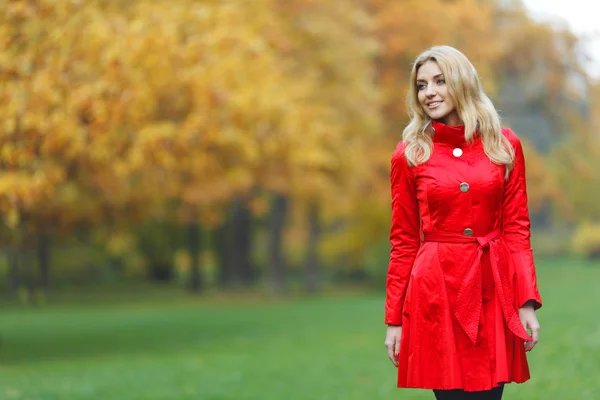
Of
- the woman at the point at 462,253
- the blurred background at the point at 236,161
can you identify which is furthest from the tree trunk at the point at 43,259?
the woman at the point at 462,253

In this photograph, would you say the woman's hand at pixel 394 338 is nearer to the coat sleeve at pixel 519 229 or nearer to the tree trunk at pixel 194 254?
the coat sleeve at pixel 519 229

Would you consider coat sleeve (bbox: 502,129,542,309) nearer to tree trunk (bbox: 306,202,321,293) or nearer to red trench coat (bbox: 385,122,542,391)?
red trench coat (bbox: 385,122,542,391)

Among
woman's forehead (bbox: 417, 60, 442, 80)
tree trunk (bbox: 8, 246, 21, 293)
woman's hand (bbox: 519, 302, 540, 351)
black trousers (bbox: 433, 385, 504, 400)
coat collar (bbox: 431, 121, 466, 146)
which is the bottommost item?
tree trunk (bbox: 8, 246, 21, 293)

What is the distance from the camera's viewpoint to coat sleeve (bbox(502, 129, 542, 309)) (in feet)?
14.4

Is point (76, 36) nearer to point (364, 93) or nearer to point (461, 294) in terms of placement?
point (461, 294)

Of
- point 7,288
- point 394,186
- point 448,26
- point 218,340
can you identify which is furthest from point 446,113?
point 7,288

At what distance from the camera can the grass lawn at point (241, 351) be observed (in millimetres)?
10945

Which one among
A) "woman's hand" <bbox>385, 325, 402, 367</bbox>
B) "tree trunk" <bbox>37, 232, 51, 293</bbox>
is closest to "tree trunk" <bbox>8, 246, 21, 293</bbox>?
"tree trunk" <bbox>37, 232, 51, 293</bbox>

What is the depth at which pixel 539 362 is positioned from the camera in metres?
11.2

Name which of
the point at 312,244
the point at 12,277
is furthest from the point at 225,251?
the point at 12,277

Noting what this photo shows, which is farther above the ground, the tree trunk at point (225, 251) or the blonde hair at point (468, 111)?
the blonde hair at point (468, 111)

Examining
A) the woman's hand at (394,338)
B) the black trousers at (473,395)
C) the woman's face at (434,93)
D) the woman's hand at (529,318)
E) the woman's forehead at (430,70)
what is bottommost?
the black trousers at (473,395)

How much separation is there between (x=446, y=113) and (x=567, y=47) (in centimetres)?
3512

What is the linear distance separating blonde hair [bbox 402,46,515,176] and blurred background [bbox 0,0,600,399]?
479 centimetres
